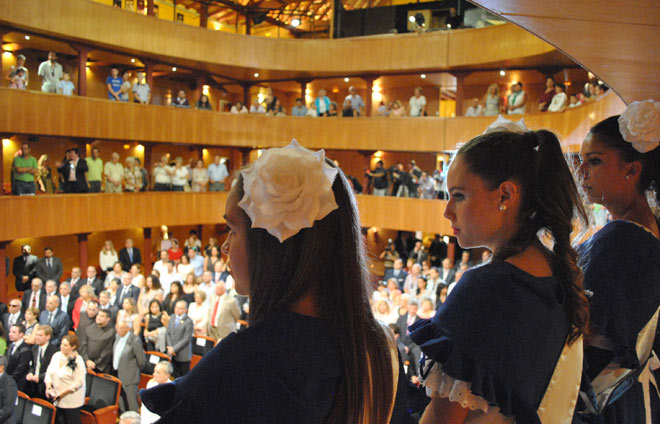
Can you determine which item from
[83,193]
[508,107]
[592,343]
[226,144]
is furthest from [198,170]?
[592,343]

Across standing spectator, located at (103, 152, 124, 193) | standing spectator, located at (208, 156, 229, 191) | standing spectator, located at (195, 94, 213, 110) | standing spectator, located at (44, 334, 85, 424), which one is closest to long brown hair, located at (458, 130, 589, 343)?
standing spectator, located at (44, 334, 85, 424)

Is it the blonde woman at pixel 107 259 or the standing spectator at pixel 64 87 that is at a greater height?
the standing spectator at pixel 64 87

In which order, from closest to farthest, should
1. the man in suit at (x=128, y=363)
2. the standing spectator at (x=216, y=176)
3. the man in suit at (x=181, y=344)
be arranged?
1. the man in suit at (x=128, y=363)
2. the man in suit at (x=181, y=344)
3. the standing spectator at (x=216, y=176)

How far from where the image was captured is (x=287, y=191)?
1107mm

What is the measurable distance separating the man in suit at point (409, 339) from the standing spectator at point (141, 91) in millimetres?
9814

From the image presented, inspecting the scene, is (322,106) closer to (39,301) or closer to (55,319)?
(39,301)

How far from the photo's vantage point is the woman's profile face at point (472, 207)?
144 cm

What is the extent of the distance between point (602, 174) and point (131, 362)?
6.41 metres

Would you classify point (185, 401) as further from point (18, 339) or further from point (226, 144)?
point (226, 144)

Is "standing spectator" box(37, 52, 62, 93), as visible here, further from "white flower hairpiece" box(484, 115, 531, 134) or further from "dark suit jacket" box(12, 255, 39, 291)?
"white flower hairpiece" box(484, 115, 531, 134)

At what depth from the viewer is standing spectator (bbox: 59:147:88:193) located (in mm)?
12508

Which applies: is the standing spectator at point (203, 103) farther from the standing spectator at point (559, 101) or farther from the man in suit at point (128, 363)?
the man in suit at point (128, 363)

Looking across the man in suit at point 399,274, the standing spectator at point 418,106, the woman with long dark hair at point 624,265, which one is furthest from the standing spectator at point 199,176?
the woman with long dark hair at point 624,265

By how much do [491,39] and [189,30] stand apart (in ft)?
27.0
